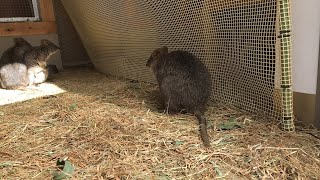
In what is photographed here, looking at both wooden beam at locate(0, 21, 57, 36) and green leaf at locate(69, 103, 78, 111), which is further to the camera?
wooden beam at locate(0, 21, 57, 36)

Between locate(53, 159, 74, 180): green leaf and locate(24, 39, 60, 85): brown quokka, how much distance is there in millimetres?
4044

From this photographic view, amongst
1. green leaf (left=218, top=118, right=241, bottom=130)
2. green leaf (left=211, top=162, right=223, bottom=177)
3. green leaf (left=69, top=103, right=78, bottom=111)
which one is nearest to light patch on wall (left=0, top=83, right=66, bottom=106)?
green leaf (left=69, top=103, right=78, bottom=111)

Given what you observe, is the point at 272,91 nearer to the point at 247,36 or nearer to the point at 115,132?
the point at 247,36

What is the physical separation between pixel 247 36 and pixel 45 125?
8.80 feet

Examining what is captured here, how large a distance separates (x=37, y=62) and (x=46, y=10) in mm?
1586

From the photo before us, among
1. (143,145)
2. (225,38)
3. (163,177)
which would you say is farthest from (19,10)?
(163,177)

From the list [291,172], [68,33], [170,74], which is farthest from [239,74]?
[68,33]

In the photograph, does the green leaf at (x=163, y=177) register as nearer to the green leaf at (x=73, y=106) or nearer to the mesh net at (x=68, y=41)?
the green leaf at (x=73, y=106)

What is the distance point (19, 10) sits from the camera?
23.6ft

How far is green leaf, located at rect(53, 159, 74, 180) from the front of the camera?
8.22ft

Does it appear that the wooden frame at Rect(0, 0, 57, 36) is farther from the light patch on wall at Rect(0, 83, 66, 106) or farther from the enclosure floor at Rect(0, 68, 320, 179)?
the enclosure floor at Rect(0, 68, 320, 179)

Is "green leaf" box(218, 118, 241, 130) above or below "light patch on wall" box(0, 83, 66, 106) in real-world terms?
below

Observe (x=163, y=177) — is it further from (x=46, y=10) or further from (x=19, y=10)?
(x=19, y=10)

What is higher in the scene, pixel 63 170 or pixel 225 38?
pixel 225 38
